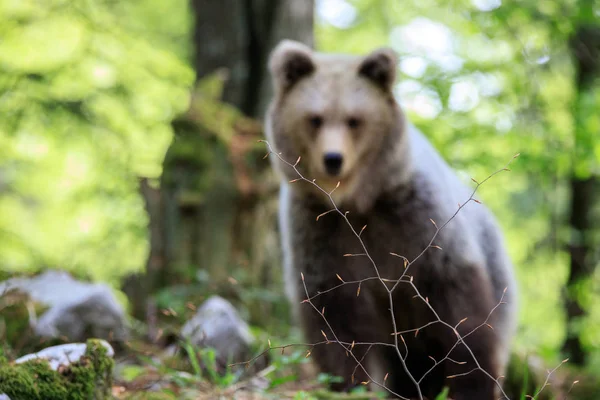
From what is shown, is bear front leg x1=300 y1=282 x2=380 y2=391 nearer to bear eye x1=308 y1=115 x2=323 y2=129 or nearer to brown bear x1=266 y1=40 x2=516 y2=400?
brown bear x1=266 y1=40 x2=516 y2=400

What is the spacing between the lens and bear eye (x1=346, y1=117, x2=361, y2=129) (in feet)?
13.6

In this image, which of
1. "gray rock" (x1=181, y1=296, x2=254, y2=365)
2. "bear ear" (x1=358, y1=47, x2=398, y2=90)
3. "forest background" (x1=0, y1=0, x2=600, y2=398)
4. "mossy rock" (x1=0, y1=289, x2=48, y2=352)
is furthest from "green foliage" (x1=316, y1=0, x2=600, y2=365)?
"mossy rock" (x1=0, y1=289, x2=48, y2=352)

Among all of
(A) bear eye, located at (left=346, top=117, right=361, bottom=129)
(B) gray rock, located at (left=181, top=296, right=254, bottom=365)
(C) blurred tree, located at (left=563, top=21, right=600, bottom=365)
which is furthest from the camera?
(C) blurred tree, located at (left=563, top=21, right=600, bottom=365)

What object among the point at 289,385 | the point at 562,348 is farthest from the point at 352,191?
the point at 562,348

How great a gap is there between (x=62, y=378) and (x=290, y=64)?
2.56 m

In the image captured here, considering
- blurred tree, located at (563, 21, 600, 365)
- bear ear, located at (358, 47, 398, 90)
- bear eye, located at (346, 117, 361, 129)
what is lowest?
blurred tree, located at (563, 21, 600, 365)

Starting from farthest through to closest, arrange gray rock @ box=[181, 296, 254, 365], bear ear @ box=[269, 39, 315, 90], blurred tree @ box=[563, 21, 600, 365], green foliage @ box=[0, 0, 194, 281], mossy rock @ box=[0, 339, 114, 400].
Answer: blurred tree @ box=[563, 21, 600, 365]
green foliage @ box=[0, 0, 194, 281]
gray rock @ box=[181, 296, 254, 365]
bear ear @ box=[269, 39, 315, 90]
mossy rock @ box=[0, 339, 114, 400]

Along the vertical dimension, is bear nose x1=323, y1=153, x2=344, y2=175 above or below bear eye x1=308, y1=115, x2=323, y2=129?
below

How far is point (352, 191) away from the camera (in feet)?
13.9

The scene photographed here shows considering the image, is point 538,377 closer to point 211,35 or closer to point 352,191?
point 352,191

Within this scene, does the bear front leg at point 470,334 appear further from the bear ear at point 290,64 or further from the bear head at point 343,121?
the bear ear at point 290,64

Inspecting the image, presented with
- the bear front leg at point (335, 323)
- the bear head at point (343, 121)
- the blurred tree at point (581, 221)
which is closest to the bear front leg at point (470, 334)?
→ the bear front leg at point (335, 323)

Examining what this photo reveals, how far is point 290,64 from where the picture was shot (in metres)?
4.33

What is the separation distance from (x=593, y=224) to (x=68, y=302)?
7.04m
